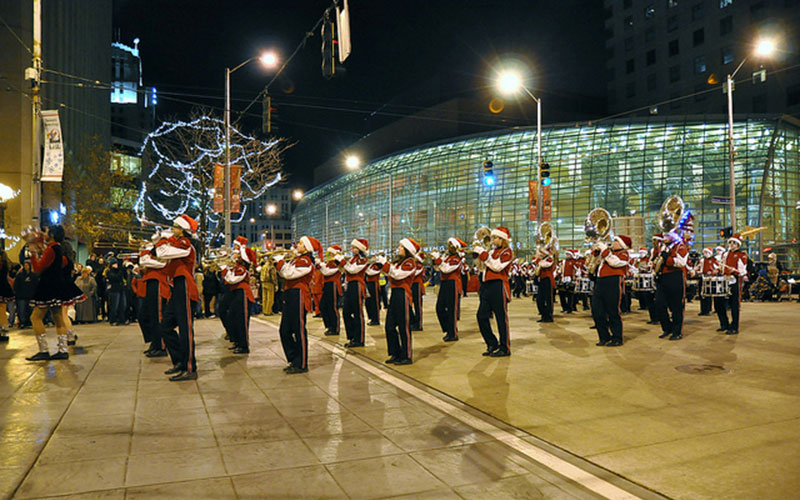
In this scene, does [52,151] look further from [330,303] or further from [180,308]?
[180,308]

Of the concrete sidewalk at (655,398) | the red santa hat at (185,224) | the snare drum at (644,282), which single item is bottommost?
the concrete sidewalk at (655,398)

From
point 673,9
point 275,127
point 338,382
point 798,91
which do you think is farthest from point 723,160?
point 338,382

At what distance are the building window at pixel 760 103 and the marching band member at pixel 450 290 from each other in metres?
55.4

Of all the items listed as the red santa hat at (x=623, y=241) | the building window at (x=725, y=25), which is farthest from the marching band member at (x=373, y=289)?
the building window at (x=725, y=25)

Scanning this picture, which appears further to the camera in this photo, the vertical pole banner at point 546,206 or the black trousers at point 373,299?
the vertical pole banner at point 546,206

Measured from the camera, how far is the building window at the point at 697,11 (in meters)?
60.0

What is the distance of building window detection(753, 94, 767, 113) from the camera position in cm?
5425

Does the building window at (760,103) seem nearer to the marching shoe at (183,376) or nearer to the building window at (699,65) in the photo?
the building window at (699,65)

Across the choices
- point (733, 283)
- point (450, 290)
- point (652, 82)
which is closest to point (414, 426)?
point (450, 290)

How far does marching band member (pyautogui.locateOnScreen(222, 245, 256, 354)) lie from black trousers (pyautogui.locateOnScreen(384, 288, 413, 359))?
2.54 meters

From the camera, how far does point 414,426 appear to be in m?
5.46

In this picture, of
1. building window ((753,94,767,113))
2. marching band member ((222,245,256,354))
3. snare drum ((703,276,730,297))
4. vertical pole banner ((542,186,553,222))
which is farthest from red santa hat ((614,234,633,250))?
building window ((753,94,767,113))

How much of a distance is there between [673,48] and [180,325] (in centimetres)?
6857

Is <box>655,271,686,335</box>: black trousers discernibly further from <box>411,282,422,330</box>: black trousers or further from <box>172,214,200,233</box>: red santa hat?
<box>172,214,200,233</box>: red santa hat
